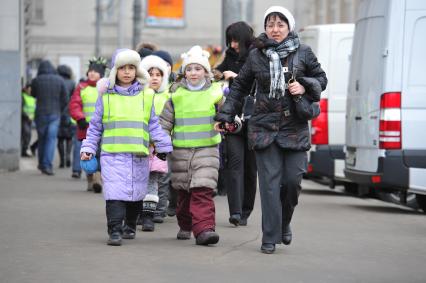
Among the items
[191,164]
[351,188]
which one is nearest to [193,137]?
[191,164]

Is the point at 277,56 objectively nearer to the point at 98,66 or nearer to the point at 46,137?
the point at 98,66

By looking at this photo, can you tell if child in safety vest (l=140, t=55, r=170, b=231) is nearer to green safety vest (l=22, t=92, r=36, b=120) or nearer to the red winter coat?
the red winter coat

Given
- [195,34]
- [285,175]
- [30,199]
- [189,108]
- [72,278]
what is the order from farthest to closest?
1. [195,34]
2. [30,199]
3. [189,108]
4. [285,175]
5. [72,278]

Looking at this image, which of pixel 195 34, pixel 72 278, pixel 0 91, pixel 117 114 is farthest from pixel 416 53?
pixel 195 34

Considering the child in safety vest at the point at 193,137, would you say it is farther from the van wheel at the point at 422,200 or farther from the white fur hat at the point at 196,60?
the van wheel at the point at 422,200

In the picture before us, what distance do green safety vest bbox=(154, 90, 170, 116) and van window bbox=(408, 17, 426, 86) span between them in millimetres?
3135

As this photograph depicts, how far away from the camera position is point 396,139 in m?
13.6

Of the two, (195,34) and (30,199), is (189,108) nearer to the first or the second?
(30,199)

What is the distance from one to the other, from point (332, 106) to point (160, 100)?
244 inches

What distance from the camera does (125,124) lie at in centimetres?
1006

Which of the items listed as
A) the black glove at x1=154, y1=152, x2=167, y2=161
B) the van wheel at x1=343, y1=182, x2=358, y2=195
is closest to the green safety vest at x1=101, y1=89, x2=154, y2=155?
the black glove at x1=154, y1=152, x2=167, y2=161

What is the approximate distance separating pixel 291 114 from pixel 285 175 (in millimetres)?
470

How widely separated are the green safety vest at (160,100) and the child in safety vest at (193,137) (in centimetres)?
113

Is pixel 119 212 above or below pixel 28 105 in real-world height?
above
